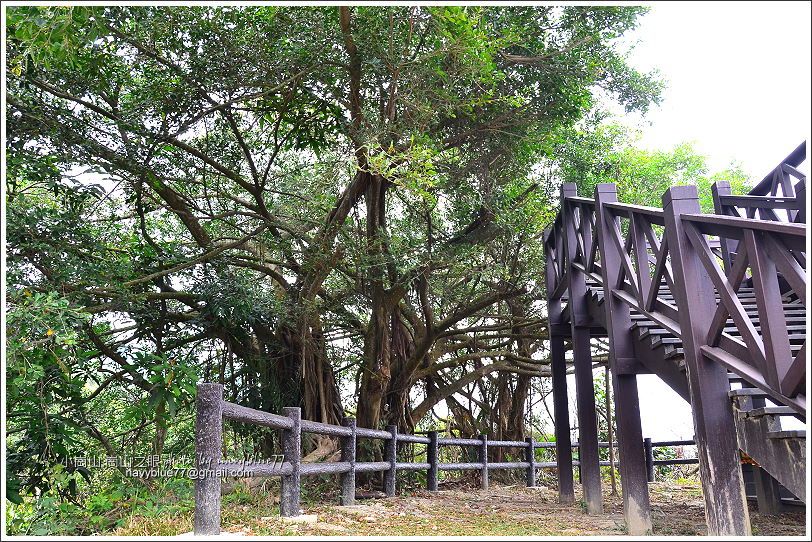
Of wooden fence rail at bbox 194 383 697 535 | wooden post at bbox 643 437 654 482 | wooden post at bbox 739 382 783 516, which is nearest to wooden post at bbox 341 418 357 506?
wooden fence rail at bbox 194 383 697 535

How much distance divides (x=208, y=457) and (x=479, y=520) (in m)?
2.77

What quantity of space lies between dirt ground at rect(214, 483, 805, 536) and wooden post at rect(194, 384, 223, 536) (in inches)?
11.4

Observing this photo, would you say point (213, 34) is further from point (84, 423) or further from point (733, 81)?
point (733, 81)

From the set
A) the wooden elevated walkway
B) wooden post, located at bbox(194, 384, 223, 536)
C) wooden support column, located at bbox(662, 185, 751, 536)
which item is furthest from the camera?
wooden support column, located at bbox(662, 185, 751, 536)

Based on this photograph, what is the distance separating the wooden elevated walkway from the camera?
283 centimetres

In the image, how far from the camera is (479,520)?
5281mm

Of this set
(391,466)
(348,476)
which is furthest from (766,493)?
(348,476)

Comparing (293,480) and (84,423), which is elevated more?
(84,423)

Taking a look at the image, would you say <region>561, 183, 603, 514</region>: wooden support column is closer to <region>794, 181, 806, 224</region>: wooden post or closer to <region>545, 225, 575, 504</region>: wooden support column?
<region>545, 225, 575, 504</region>: wooden support column

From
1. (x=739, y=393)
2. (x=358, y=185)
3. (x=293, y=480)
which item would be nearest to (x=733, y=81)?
(x=358, y=185)

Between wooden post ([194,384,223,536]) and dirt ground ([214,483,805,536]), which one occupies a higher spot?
wooden post ([194,384,223,536])

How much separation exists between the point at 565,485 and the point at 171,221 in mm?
5933

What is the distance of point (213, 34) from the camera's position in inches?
217

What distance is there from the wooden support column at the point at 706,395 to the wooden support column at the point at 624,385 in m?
0.95
